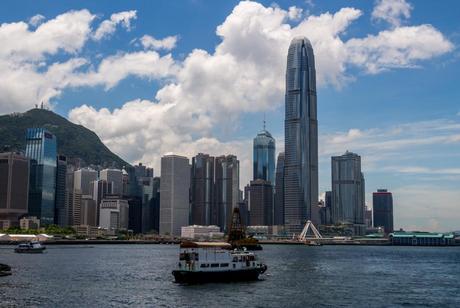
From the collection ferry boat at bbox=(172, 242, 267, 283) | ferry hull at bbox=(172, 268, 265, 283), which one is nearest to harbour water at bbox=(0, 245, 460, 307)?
ferry hull at bbox=(172, 268, 265, 283)

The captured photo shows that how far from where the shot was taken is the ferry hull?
106 metres

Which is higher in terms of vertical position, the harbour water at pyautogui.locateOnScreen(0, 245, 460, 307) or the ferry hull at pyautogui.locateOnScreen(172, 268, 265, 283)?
the ferry hull at pyautogui.locateOnScreen(172, 268, 265, 283)

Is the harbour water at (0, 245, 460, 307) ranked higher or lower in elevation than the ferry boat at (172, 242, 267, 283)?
lower

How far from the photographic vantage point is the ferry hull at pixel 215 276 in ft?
347

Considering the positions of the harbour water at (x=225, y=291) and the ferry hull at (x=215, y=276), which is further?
the ferry hull at (x=215, y=276)

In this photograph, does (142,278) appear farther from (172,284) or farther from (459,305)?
(459,305)

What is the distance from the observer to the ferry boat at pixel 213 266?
347 ft

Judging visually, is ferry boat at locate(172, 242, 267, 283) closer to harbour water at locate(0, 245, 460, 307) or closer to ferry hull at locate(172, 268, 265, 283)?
ferry hull at locate(172, 268, 265, 283)

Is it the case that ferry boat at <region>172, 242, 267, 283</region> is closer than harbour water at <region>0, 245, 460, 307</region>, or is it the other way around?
harbour water at <region>0, 245, 460, 307</region>

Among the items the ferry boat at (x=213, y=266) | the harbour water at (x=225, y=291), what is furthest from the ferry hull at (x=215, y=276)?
the harbour water at (x=225, y=291)

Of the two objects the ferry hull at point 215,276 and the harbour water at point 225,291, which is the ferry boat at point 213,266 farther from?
the harbour water at point 225,291

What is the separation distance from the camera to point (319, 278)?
126m

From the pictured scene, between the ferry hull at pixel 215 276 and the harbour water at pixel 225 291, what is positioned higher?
the ferry hull at pixel 215 276

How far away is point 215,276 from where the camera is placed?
10806 centimetres
